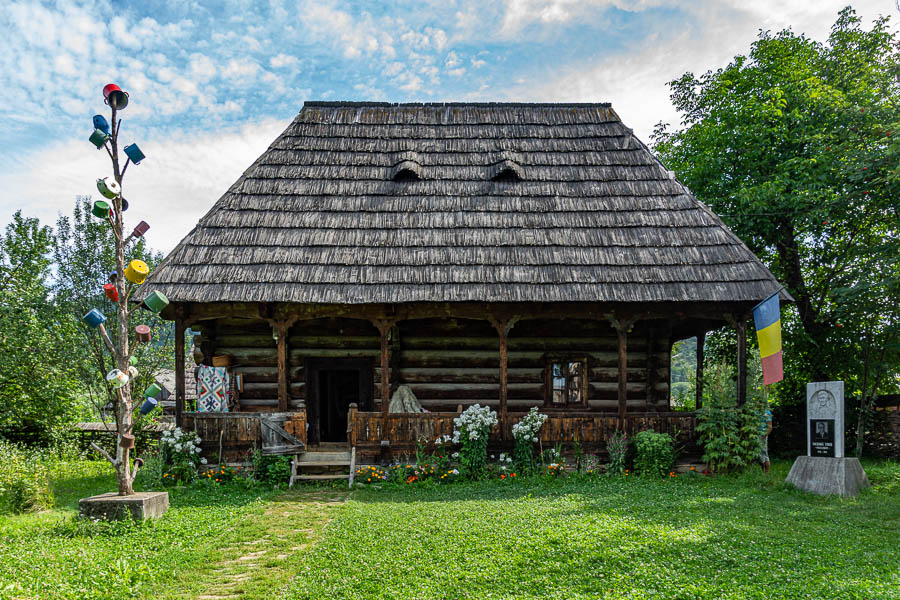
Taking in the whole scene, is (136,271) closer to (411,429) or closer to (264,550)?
(264,550)

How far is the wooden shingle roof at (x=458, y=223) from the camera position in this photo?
10.7m

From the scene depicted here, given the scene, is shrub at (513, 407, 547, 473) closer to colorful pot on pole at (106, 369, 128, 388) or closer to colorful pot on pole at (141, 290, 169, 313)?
colorful pot on pole at (141, 290, 169, 313)

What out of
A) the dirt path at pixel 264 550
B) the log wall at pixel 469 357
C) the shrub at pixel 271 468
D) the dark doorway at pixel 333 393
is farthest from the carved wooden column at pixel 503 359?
the shrub at pixel 271 468

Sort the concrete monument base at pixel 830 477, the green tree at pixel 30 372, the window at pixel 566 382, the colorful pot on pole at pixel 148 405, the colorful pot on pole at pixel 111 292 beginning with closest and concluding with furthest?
the colorful pot on pole at pixel 148 405
the colorful pot on pole at pixel 111 292
the concrete monument base at pixel 830 477
the window at pixel 566 382
the green tree at pixel 30 372

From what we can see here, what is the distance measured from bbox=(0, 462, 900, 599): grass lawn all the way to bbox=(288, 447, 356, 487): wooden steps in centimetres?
140

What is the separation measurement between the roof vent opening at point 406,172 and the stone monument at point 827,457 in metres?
9.08

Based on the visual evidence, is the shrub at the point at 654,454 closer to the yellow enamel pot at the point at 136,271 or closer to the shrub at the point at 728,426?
the shrub at the point at 728,426

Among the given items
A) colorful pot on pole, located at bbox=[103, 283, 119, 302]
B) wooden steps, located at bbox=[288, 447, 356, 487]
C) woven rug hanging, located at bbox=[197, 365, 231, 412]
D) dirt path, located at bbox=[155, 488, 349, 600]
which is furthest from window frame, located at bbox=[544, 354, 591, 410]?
colorful pot on pole, located at bbox=[103, 283, 119, 302]

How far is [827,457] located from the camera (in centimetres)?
895

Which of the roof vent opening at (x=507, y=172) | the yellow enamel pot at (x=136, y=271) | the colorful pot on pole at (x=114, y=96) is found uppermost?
the roof vent opening at (x=507, y=172)

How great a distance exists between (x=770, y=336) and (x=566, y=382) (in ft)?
14.6

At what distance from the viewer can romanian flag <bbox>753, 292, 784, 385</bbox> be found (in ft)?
31.8

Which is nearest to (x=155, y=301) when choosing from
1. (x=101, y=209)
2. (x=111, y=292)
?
(x=111, y=292)

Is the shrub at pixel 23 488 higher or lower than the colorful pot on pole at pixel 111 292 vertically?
lower
